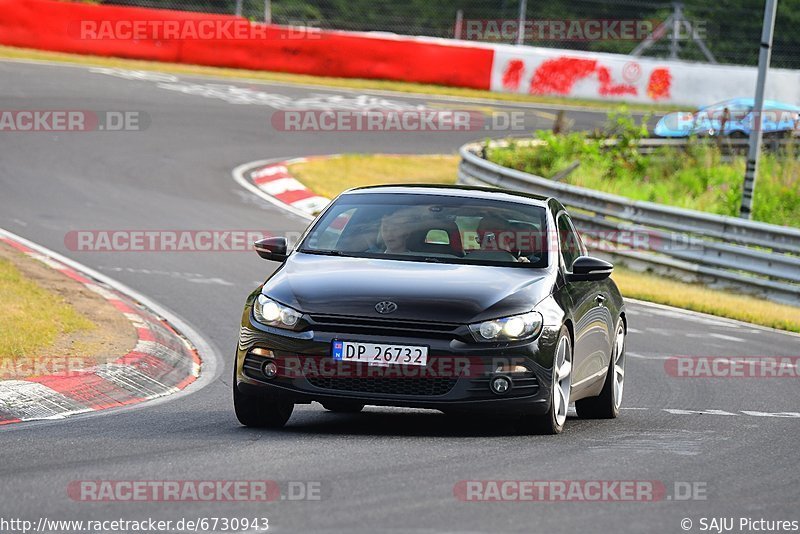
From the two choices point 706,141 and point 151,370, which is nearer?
point 151,370

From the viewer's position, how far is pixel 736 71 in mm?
39312

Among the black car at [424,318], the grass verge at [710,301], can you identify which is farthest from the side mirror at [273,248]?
the grass verge at [710,301]

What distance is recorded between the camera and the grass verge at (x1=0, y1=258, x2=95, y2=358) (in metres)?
10.1

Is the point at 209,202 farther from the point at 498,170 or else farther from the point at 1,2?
the point at 1,2

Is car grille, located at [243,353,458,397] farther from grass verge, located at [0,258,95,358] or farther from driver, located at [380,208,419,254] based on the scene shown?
grass verge, located at [0,258,95,358]

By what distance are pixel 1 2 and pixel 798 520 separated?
29.0m

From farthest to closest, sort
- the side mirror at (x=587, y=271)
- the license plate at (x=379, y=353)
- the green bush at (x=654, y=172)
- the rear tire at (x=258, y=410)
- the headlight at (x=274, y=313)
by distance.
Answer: the green bush at (x=654, y=172) → the side mirror at (x=587, y=271) → the rear tire at (x=258, y=410) → the headlight at (x=274, y=313) → the license plate at (x=379, y=353)

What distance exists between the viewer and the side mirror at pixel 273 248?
8.70 meters

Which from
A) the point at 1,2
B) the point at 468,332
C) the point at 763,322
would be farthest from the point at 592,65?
the point at 468,332

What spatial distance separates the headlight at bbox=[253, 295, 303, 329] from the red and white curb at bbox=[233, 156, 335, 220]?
12.7 metres

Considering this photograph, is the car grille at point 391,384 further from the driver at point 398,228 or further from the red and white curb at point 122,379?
the red and white curb at point 122,379

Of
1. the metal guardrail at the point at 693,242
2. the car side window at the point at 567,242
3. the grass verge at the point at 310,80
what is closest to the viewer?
the car side window at the point at 567,242

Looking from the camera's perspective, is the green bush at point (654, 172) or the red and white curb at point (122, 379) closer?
the red and white curb at point (122, 379)

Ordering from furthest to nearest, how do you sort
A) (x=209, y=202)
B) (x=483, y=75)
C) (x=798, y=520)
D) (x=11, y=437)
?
(x=483, y=75) → (x=209, y=202) → (x=11, y=437) → (x=798, y=520)
